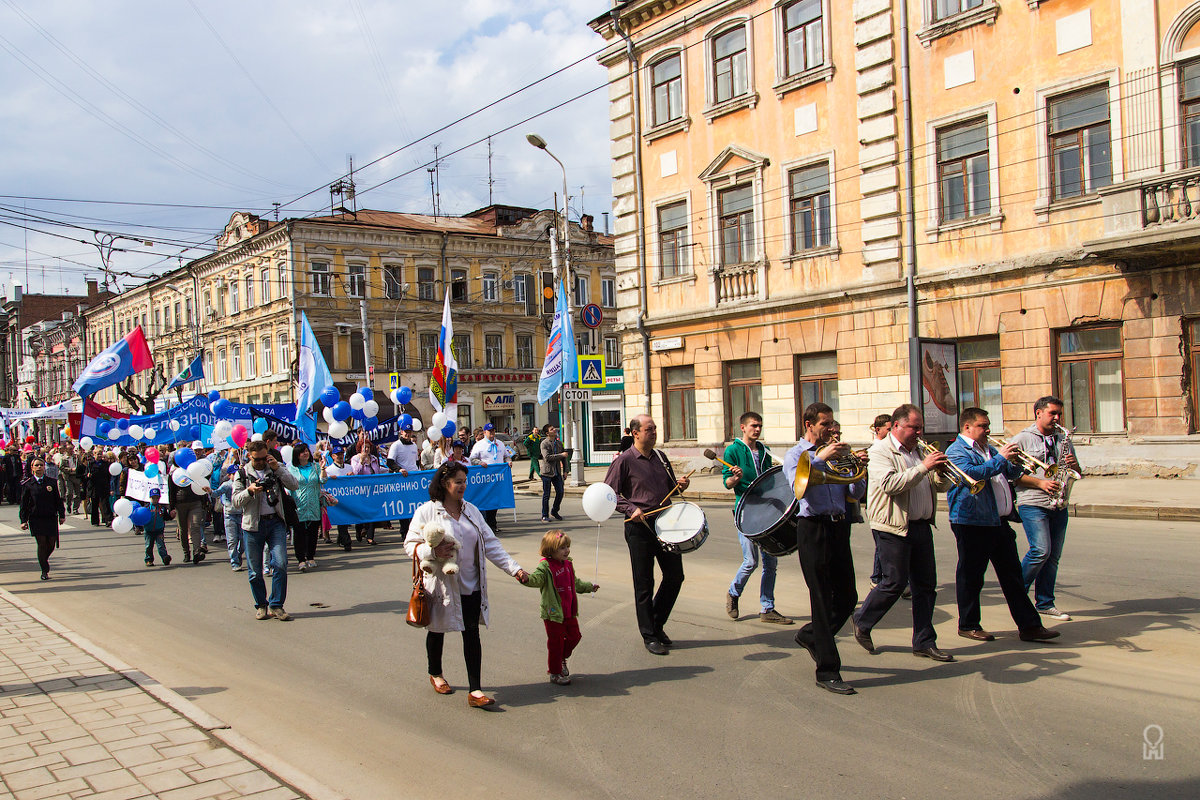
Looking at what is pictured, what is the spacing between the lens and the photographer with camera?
905cm

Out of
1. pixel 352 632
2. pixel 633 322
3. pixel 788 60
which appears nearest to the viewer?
pixel 352 632

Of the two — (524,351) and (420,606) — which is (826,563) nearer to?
(420,606)

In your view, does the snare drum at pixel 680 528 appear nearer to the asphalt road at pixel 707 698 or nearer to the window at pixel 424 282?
the asphalt road at pixel 707 698

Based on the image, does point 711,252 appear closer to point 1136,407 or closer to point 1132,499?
point 1136,407

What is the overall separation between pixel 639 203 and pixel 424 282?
97.6 feet

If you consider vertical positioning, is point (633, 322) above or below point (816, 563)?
above

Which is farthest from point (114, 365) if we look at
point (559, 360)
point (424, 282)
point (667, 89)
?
point (424, 282)

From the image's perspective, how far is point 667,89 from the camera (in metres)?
25.6

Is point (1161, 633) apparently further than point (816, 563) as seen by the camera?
Yes

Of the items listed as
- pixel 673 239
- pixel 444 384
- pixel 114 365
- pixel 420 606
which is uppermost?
pixel 673 239

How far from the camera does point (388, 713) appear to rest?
19.4 ft

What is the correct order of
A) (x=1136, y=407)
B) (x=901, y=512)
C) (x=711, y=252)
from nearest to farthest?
1. (x=901, y=512)
2. (x=1136, y=407)
3. (x=711, y=252)

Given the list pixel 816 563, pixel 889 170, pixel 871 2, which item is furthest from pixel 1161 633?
pixel 871 2

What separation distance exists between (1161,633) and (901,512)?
7.91 ft
